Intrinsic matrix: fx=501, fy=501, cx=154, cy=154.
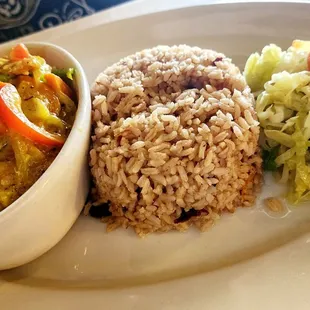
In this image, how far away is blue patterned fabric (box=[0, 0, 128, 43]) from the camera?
2.52m

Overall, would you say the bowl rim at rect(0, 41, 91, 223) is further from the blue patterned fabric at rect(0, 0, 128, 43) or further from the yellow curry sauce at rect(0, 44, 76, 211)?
the blue patterned fabric at rect(0, 0, 128, 43)

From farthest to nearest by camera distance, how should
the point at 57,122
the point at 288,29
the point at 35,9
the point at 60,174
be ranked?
the point at 35,9
the point at 288,29
the point at 57,122
the point at 60,174

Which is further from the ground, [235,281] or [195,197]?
[195,197]

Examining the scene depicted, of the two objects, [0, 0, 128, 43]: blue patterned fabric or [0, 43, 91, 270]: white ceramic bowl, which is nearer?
[0, 43, 91, 270]: white ceramic bowl

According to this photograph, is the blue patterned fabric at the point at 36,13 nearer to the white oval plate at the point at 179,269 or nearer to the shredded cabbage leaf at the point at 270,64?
the shredded cabbage leaf at the point at 270,64

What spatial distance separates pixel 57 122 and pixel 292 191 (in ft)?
2.47

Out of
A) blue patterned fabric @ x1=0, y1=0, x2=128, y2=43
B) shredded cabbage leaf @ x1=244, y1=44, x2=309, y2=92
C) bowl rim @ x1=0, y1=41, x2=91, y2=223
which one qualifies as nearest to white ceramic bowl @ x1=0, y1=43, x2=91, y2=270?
bowl rim @ x1=0, y1=41, x2=91, y2=223

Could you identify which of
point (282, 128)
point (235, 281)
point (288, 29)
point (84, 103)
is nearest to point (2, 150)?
point (84, 103)

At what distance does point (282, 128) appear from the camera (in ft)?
5.35

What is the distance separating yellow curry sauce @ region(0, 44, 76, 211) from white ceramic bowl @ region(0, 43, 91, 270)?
2.6 inches

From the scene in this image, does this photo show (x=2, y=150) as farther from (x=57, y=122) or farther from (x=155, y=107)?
(x=155, y=107)

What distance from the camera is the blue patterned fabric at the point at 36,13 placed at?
2.52 meters

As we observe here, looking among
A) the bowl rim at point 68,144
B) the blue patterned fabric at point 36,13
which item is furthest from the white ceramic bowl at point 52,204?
the blue patterned fabric at point 36,13

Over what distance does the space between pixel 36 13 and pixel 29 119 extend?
1.32 metres
